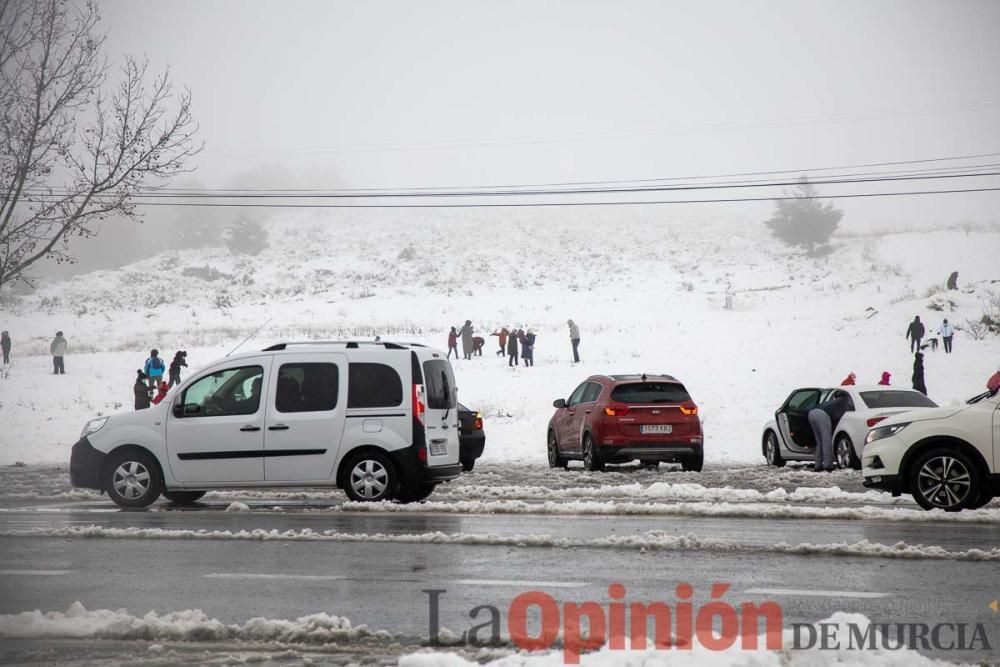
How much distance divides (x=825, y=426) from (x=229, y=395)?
10419 millimetres

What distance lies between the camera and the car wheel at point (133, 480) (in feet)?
44.7

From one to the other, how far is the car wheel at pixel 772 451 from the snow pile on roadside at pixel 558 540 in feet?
36.8

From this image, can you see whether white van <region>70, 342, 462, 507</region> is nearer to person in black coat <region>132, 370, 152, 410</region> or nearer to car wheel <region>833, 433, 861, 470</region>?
car wheel <region>833, 433, 861, 470</region>

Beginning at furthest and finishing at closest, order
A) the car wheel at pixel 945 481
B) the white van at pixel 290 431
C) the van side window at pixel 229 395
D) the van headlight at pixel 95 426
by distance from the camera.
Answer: the van headlight at pixel 95 426 < the van side window at pixel 229 395 < the white van at pixel 290 431 < the car wheel at pixel 945 481

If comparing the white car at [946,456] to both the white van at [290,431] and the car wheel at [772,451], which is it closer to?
the white van at [290,431]

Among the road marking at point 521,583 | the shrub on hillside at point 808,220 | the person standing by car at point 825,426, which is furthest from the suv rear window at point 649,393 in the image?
the shrub on hillside at point 808,220

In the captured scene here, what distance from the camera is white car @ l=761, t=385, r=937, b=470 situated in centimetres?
1830

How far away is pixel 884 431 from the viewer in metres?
Result: 12.8

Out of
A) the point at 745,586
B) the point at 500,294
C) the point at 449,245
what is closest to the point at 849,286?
the point at 500,294

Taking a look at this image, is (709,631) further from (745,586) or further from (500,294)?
(500,294)

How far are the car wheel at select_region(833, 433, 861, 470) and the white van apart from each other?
7940 mm

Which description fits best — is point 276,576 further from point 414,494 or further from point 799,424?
point 799,424

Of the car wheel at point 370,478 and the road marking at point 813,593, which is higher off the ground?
the car wheel at point 370,478

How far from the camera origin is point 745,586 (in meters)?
7.68
